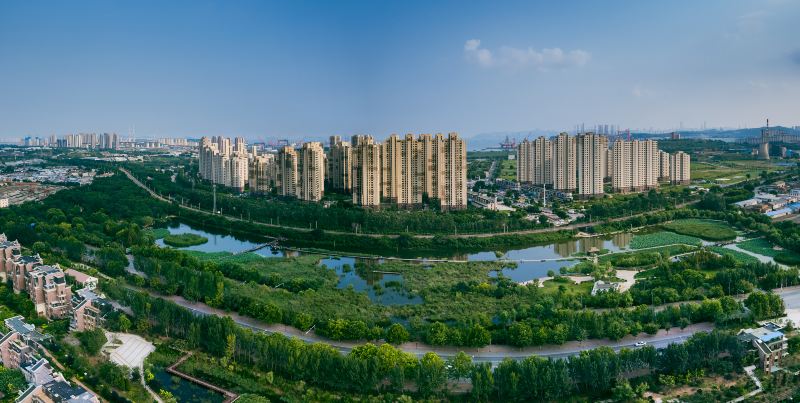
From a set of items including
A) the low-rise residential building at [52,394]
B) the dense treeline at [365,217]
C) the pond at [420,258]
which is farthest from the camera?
the dense treeline at [365,217]

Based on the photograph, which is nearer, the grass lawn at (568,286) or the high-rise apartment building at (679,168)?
the grass lawn at (568,286)

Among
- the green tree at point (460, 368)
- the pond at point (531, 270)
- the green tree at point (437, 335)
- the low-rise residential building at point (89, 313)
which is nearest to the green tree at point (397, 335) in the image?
the green tree at point (437, 335)

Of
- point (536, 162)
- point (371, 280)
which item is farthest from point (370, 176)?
point (536, 162)

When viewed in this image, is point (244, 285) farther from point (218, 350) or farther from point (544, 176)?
point (544, 176)

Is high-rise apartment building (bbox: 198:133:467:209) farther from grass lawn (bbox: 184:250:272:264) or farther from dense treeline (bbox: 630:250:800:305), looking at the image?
dense treeline (bbox: 630:250:800:305)

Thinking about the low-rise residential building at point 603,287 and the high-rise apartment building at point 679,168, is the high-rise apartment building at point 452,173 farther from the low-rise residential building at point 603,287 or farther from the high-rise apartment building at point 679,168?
the high-rise apartment building at point 679,168

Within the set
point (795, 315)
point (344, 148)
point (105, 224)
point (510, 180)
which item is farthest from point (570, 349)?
point (510, 180)

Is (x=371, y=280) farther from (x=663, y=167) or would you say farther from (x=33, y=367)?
(x=663, y=167)
